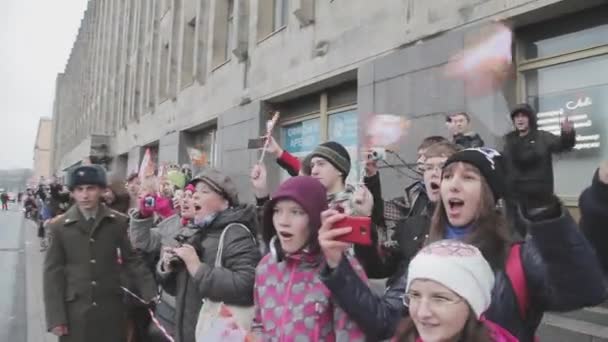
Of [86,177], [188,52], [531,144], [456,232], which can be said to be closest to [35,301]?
[86,177]

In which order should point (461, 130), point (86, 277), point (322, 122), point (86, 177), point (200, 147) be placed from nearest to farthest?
point (86, 277) → point (86, 177) → point (461, 130) → point (322, 122) → point (200, 147)

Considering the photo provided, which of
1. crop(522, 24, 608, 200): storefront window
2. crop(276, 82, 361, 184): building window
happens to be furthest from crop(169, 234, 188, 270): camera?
crop(276, 82, 361, 184): building window

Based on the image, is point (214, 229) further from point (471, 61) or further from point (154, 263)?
point (471, 61)

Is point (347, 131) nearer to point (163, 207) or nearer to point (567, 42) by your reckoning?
point (567, 42)

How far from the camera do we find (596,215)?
1691 mm

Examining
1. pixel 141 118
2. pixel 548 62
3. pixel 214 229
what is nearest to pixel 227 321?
pixel 214 229

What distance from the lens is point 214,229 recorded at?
3062 mm

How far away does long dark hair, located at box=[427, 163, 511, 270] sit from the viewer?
172cm

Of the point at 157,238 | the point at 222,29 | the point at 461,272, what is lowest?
the point at 157,238

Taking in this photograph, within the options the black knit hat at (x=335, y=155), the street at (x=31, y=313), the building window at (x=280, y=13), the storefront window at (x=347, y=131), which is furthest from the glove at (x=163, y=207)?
the building window at (x=280, y=13)

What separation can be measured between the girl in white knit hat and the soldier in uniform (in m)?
2.80

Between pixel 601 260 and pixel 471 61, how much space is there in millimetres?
5313

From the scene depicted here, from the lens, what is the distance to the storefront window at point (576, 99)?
503 centimetres

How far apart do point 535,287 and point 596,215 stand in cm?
34
